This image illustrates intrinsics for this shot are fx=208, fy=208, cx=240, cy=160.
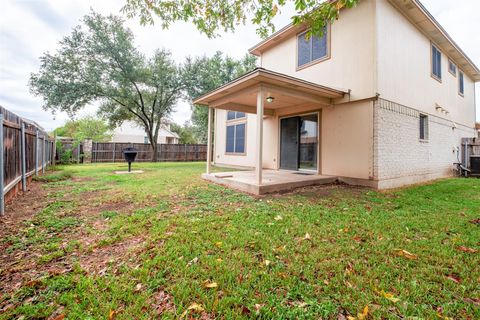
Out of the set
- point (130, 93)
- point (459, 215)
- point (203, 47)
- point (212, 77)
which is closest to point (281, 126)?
point (459, 215)

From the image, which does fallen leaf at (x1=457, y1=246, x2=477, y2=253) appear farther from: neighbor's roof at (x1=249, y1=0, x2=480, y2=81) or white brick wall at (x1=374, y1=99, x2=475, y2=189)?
neighbor's roof at (x1=249, y1=0, x2=480, y2=81)

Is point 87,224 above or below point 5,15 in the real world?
below

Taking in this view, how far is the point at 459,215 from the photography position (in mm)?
3686

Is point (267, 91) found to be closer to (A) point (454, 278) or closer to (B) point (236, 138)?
(A) point (454, 278)

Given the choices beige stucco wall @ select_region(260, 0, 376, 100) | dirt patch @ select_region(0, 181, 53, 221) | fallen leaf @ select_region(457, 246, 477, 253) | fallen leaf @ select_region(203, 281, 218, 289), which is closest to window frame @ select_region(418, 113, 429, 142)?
beige stucco wall @ select_region(260, 0, 376, 100)

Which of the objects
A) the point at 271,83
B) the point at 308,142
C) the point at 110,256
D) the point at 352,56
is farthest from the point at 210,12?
the point at 110,256

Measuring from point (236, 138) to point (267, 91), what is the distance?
6.18 meters

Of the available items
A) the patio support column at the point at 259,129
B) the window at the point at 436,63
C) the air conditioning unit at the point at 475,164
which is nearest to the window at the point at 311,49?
the patio support column at the point at 259,129

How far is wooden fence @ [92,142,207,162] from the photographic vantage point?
15945 mm

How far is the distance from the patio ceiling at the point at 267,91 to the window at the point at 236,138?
3.05 m

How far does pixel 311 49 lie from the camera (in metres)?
7.69

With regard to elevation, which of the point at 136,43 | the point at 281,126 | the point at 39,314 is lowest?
the point at 39,314

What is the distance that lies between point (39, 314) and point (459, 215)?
574cm

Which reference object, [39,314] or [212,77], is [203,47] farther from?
[39,314]
